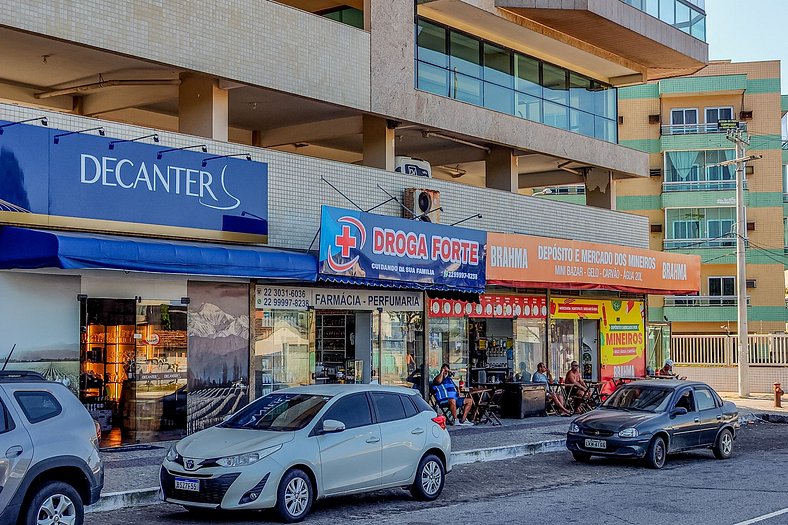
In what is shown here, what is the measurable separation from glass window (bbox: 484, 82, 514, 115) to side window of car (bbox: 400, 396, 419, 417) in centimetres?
1399

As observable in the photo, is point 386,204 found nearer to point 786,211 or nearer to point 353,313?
point 353,313

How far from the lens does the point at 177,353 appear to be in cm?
1839

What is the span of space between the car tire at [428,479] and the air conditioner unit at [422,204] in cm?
999

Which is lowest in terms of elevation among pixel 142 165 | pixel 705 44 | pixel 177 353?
pixel 177 353

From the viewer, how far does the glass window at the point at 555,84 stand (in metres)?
29.2

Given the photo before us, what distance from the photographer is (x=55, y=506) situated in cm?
998

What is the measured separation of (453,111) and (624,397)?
890 centimetres

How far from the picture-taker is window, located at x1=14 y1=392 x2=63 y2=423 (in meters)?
9.96

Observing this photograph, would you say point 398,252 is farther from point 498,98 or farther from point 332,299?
point 498,98

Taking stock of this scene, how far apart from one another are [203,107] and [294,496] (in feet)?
32.7

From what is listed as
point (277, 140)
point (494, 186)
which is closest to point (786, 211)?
point (494, 186)

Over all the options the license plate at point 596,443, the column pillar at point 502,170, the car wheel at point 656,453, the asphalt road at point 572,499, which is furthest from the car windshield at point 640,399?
the column pillar at point 502,170

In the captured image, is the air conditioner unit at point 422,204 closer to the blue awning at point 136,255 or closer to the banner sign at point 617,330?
the blue awning at point 136,255

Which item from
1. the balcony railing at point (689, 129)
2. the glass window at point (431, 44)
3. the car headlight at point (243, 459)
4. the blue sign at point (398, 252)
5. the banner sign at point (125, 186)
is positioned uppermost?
the balcony railing at point (689, 129)
